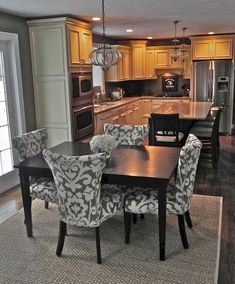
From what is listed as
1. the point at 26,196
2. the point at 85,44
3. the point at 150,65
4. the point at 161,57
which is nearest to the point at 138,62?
the point at 150,65

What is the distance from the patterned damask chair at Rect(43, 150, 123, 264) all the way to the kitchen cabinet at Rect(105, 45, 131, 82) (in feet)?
17.3

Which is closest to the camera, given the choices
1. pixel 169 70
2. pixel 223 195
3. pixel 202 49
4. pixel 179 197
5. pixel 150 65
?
pixel 179 197

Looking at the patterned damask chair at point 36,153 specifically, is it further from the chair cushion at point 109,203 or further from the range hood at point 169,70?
the range hood at point 169,70

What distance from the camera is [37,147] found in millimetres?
3605

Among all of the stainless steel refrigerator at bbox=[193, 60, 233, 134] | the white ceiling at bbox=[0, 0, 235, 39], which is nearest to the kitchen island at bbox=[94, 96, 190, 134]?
the stainless steel refrigerator at bbox=[193, 60, 233, 134]

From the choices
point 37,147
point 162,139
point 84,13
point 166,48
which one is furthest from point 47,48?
point 166,48

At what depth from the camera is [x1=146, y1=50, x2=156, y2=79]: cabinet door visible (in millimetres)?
8523

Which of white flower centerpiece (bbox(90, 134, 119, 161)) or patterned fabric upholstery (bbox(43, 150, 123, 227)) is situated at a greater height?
white flower centerpiece (bbox(90, 134, 119, 161))

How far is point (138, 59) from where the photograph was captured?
8.37m

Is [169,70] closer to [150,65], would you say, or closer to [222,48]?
[150,65]

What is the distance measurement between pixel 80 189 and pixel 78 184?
5 centimetres

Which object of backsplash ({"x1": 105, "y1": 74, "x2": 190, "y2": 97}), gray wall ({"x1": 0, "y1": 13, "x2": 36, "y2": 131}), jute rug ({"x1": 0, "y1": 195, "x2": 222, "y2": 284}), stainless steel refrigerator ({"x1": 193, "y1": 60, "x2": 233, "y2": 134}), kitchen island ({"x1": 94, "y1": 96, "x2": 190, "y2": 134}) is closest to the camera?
jute rug ({"x1": 0, "y1": 195, "x2": 222, "y2": 284})

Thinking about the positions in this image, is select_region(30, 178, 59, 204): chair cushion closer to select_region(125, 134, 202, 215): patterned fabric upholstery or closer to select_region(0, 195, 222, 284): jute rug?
select_region(0, 195, 222, 284): jute rug

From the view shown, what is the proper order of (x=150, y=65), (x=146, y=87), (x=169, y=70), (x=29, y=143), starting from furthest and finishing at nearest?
(x=146, y=87)
(x=169, y=70)
(x=150, y=65)
(x=29, y=143)
